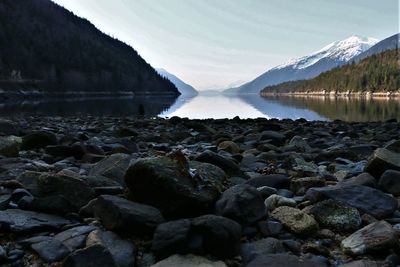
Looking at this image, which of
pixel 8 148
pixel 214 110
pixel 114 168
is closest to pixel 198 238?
pixel 114 168

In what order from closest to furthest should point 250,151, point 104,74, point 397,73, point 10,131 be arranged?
point 250,151 → point 10,131 → point 397,73 → point 104,74

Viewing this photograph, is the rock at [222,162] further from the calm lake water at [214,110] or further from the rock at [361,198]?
the calm lake water at [214,110]

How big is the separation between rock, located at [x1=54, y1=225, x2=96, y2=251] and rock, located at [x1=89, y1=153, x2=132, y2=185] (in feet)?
5.99

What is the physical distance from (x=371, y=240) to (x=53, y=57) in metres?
167

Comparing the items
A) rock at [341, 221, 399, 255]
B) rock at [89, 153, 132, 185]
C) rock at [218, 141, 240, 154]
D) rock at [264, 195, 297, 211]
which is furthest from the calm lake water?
rock at [341, 221, 399, 255]

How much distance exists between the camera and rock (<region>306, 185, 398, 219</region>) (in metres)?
5.05

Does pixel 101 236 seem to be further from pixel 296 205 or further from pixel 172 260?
pixel 296 205

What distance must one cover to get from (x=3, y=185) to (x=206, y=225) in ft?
9.65

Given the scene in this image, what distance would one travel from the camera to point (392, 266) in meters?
3.69

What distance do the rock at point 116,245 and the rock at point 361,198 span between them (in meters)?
2.63

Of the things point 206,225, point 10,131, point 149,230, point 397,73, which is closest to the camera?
point 206,225

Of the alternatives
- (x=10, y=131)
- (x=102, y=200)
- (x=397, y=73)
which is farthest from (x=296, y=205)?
(x=397, y=73)

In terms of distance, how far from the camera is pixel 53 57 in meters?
158

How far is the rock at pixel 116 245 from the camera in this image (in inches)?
149
